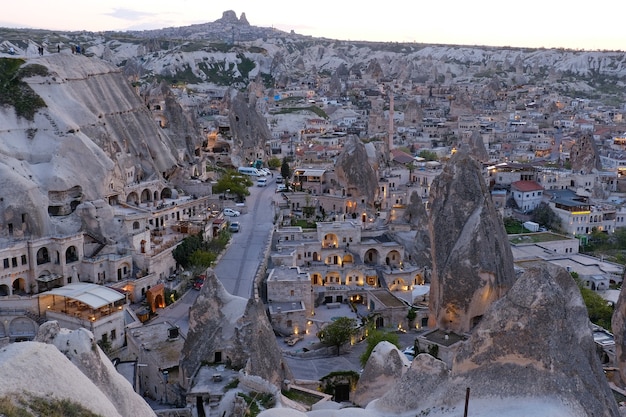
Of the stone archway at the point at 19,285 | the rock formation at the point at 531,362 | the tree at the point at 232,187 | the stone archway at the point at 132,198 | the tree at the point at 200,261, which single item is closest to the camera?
the rock formation at the point at 531,362

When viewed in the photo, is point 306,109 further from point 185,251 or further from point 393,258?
point 185,251

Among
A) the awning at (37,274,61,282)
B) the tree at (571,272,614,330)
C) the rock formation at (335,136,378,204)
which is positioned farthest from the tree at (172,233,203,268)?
the tree at (571,272,614,330)

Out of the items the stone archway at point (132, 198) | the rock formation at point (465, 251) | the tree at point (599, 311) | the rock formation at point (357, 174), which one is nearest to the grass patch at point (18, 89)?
the stone archway at point (132, 198)

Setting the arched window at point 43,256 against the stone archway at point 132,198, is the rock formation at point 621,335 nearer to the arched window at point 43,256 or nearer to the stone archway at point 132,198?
the arched window at point 43,256

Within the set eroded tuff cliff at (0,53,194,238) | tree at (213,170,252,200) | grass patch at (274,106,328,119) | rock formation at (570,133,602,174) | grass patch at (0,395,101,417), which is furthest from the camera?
grass patch at (274,106,328,119)

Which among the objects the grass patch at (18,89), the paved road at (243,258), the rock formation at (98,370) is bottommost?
the paved road at (243,258)

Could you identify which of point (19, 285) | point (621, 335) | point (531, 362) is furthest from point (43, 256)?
point (531, 362)

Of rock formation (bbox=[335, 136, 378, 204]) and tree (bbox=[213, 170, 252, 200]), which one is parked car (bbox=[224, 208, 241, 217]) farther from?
rock formation (bbox=[335, 136, 378, 204])
